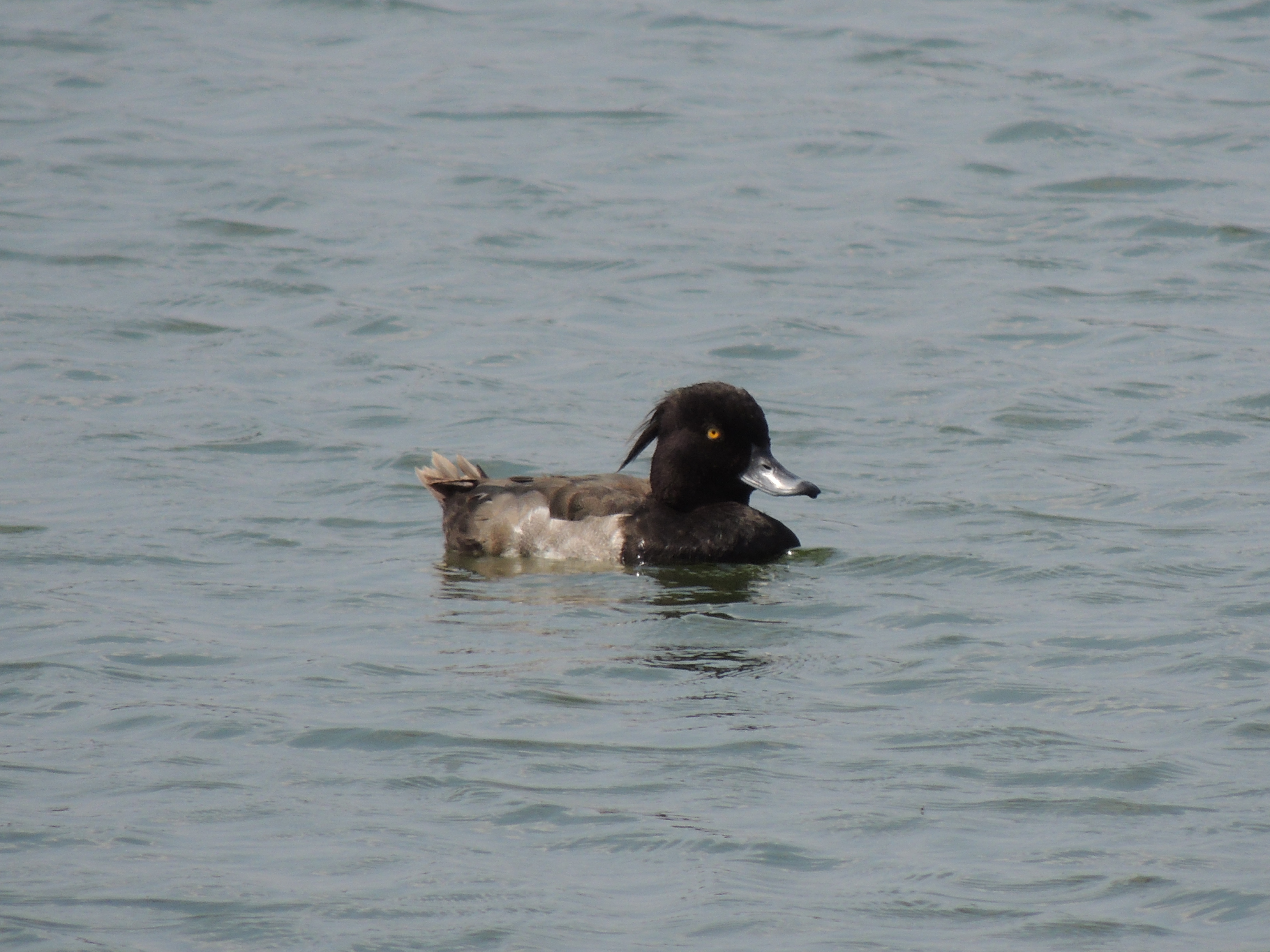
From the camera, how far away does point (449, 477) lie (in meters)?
9.67

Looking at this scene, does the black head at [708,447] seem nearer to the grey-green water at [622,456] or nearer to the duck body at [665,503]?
the duck body at [665,503]

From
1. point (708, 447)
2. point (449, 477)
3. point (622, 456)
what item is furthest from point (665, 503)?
point (622, 456)

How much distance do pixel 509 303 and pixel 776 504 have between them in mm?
3524

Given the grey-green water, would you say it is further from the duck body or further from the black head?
the black head

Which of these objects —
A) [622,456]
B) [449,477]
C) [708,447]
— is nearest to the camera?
[708,447]

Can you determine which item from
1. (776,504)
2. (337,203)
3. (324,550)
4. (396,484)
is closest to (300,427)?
(396,484)

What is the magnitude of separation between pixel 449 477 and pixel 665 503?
3.59 ft

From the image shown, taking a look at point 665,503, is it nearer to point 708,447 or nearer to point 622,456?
point 708,447

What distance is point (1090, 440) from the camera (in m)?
10.8

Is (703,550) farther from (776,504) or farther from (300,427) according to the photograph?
(300,427)

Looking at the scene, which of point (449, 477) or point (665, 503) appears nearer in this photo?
point (665, 503)

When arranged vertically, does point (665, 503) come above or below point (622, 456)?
above

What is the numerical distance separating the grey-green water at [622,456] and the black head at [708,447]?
546 millimetres

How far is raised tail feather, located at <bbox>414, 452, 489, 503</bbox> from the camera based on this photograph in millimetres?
9547
